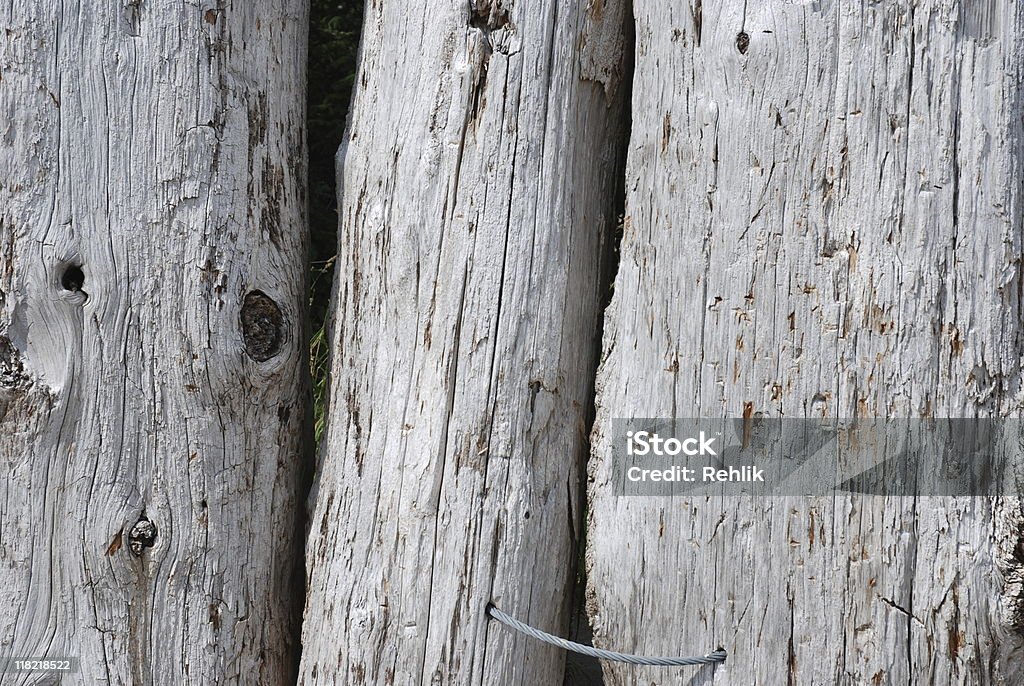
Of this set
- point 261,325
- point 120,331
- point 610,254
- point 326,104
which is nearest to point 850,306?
point 610,254

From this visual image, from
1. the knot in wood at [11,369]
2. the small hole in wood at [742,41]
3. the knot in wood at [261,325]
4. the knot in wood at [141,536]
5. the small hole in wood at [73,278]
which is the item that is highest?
the small hole in wood at [742,41]

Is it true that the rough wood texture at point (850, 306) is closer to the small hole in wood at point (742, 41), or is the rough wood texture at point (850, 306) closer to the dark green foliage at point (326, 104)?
the small hole in wood at point (742, 41)

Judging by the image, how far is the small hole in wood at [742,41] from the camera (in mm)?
1494

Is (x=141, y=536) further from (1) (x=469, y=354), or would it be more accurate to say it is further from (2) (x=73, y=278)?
(1) (x=469, y=354)

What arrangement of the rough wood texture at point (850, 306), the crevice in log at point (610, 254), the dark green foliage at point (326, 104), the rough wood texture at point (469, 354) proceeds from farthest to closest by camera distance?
the dark green foliage at point (326, 104)
the crevice in log at point (610, 254)
the rough wood texture at point (469, 354)
the rough wood texture at point (850, 306)

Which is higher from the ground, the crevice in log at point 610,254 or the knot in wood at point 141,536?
the crevice in log at point 610,254

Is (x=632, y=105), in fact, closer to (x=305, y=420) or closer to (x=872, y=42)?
(x=872, y=42)

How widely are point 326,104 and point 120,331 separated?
113 cm

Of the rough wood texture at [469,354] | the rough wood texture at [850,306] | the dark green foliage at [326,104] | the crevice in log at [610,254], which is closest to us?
the rough wood texture at [850,306]

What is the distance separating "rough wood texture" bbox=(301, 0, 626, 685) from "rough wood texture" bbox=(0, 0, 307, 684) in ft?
0.85

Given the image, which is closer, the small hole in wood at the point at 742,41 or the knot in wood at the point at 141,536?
the small hole in wood at the point at 742,41

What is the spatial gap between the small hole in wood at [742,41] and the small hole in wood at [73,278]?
125cm

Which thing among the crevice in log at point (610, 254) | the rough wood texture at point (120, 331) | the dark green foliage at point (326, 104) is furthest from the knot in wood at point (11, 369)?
the crevice in log at point (610, 254)

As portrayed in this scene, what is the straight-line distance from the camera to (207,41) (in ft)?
5.43
